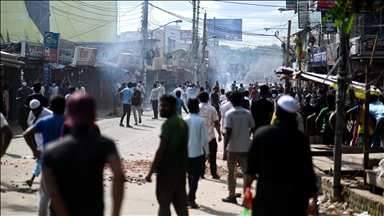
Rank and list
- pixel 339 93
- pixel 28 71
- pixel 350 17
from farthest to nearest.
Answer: pixel 28 71
pixel 339 93
pixel 350 17

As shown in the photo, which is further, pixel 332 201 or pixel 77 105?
pixel 332 201

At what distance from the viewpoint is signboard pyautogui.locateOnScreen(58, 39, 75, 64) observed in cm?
3184

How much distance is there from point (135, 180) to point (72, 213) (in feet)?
25.4

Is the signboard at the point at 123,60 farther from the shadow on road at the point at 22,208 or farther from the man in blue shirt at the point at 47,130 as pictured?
the man in blue shirt at the point at 47,130

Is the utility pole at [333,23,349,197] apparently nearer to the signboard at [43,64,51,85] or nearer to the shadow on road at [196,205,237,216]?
the shadow on road at [196,205,237,216]

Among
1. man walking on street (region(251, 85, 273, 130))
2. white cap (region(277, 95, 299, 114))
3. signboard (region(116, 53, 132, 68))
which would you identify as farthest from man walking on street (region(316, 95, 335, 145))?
signboard (region(116, 53, 132, 68))

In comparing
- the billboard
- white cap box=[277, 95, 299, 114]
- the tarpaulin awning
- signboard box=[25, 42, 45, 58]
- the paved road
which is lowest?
the paved road

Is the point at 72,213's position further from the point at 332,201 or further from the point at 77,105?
the point at 332,201

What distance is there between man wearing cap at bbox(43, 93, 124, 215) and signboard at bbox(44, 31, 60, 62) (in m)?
25.1

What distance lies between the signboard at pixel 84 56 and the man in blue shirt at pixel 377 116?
22.2 metres

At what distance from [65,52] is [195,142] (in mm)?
24635

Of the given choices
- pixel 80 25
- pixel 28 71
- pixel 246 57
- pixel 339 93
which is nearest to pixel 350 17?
pixel 339 93

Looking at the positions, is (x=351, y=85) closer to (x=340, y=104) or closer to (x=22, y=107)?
(x=340, y=104)

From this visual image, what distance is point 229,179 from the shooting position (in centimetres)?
969
